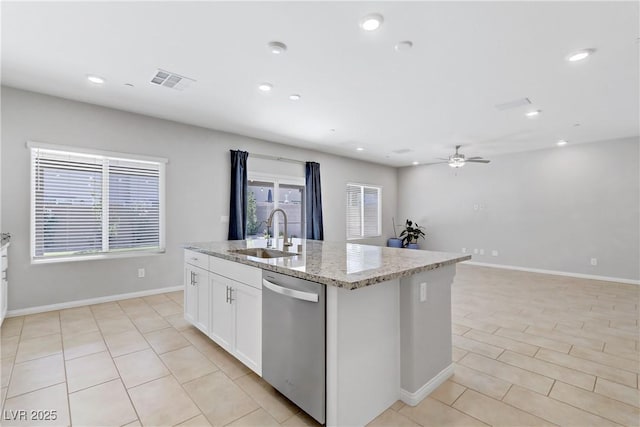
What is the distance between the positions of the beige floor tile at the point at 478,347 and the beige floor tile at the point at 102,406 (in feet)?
8.77

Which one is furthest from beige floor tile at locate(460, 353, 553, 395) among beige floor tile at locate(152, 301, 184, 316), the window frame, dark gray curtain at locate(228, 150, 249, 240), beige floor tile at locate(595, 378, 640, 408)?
the window frame

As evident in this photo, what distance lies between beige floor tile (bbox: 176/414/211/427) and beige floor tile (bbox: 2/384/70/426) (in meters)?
0.68

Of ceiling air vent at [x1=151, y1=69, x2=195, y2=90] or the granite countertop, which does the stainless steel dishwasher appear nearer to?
the granite countertop

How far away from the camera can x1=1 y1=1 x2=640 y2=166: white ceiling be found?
7.20 ft

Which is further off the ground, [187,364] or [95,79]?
[95,79]

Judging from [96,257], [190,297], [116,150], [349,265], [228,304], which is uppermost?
[116,150]

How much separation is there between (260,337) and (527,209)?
22.5 ft

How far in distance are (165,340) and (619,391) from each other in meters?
3.67

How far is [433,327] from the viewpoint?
6.87ft

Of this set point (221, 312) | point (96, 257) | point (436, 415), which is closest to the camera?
point (436, 415)

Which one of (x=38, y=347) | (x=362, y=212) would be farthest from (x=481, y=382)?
(x=362, y=212)

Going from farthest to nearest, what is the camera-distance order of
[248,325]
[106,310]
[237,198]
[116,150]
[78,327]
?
[237,198] < [116,150] < [106,310] < [78,327] < [248,325]

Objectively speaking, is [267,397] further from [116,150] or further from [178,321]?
[116,150]

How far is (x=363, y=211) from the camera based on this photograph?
8.24 m
